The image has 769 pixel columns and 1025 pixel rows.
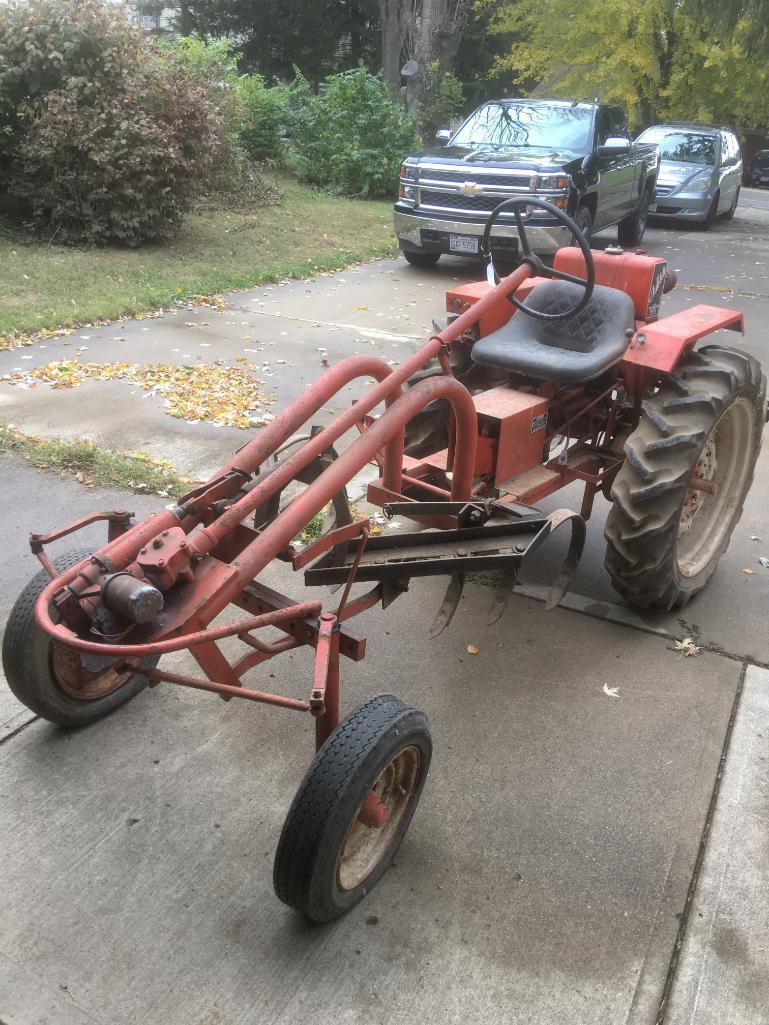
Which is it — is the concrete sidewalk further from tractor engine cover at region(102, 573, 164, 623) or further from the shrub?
the shrub

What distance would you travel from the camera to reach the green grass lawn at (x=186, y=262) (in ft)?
27.2

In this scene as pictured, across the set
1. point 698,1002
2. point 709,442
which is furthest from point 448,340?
point 698,1002

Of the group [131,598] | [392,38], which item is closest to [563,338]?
[131,598]

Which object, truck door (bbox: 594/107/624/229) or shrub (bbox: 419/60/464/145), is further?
shrub (bbox: 419/60/464/145)

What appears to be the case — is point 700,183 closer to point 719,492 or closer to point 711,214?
point 711,214

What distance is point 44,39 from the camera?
10305mm

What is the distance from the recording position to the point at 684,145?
53.6 ft

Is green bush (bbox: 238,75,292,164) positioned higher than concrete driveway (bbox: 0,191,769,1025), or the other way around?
green bush (bbox: 238,75,292,164)

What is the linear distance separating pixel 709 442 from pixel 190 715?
8.86 ft

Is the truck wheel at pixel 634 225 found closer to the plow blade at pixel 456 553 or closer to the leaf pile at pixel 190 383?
the leaf pile at pixel 190 383

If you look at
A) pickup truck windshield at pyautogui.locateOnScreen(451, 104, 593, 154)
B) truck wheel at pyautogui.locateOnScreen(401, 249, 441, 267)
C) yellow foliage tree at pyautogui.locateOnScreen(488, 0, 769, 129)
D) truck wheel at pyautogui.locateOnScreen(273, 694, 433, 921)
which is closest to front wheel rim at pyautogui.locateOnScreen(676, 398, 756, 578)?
truck wheel at pyautogui.locateOnScreen(273, 694, 433, 921)

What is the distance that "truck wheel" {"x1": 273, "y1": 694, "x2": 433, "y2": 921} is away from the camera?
2209 millimetres

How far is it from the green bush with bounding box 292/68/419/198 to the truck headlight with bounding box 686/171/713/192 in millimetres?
5085

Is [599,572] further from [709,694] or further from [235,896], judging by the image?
[235,896]
